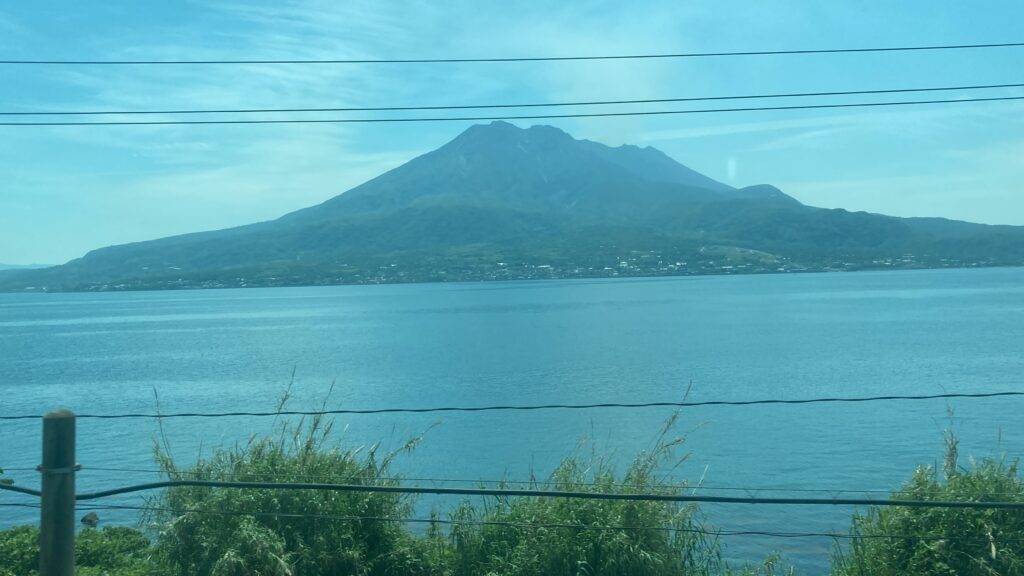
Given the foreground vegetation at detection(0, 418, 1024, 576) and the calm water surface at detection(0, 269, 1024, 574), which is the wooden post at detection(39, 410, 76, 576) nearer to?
the foreground vegetation at detection(0, 418, 1024, 576)

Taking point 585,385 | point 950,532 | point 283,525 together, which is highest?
point 950,532

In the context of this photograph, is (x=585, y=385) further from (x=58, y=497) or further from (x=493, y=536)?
(x=58, y=497)

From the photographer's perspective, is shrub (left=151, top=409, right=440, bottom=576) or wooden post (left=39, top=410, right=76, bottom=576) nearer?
wooden post (left=39, top=410, right=76, bottom=576)

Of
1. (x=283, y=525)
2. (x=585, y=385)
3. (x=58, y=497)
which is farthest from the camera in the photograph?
(x=585, y=385)

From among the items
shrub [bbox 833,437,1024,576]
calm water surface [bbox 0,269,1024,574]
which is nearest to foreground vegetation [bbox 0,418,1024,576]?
shrub [bbox 833,437,1024,576]

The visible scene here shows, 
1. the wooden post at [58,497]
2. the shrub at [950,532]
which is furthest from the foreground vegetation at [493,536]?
the wooden post at [58,497]

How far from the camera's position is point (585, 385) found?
43.2 m

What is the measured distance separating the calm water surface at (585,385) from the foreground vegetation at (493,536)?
3.63ft

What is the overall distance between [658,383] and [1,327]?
10391cm

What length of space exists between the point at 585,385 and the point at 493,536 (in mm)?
34847

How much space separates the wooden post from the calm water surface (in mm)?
4737

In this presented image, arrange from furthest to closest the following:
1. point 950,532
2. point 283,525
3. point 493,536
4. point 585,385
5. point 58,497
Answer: point 585,385, point 493,536, point 283,525, point 950,532, point 58,497

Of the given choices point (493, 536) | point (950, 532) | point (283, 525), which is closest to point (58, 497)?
point (283, 525)

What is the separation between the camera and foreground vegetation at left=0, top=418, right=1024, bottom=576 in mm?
7582
